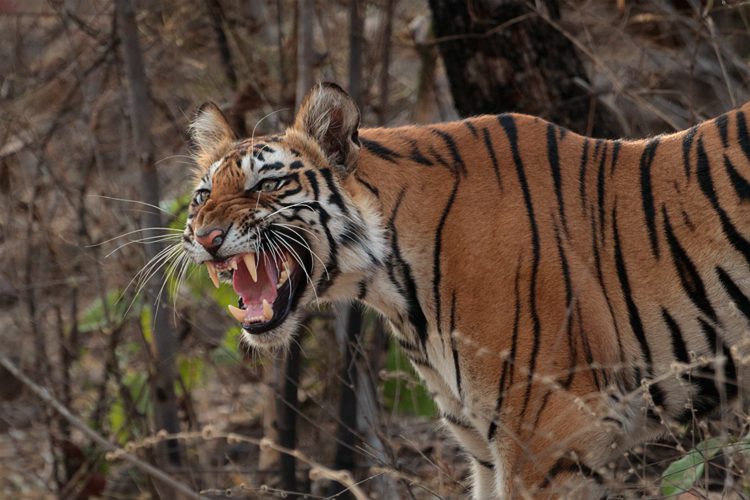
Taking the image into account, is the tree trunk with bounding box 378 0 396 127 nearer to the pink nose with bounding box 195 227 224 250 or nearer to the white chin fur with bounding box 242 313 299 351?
the white chin fur with bounding box 242 313 299 351

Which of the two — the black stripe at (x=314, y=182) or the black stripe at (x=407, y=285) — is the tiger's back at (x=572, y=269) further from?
the black stripe at (x=314, y=182)

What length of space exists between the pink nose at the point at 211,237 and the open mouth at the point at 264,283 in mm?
90

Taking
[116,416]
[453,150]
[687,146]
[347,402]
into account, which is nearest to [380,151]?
[453,150]

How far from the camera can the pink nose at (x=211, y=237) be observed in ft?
11.9

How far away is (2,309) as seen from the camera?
8961 mm

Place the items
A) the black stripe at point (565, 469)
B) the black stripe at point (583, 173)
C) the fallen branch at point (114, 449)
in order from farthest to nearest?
the black stripe at point (583, 173), the black stripe at point (565, 469), the fallen branch at point (114, 449)

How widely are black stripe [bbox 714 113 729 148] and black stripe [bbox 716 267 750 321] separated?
1.48ft

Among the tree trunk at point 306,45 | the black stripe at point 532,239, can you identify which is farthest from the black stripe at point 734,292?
the tree trunk at point 306,45

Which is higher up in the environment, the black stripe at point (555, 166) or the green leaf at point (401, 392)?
the black stripe at point (555, 166)

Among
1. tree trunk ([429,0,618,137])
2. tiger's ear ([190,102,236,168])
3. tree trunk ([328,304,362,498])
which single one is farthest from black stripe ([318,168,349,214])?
tree trunk ([429,0,618,137])

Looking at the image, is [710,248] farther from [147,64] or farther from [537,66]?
[147,64]

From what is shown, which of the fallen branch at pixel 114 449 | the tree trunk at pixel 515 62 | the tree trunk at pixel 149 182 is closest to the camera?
the fallen branch at pixel 114 449

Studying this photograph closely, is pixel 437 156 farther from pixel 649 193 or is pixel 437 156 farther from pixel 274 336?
pixel 274 336

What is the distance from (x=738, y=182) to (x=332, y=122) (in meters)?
1.39
